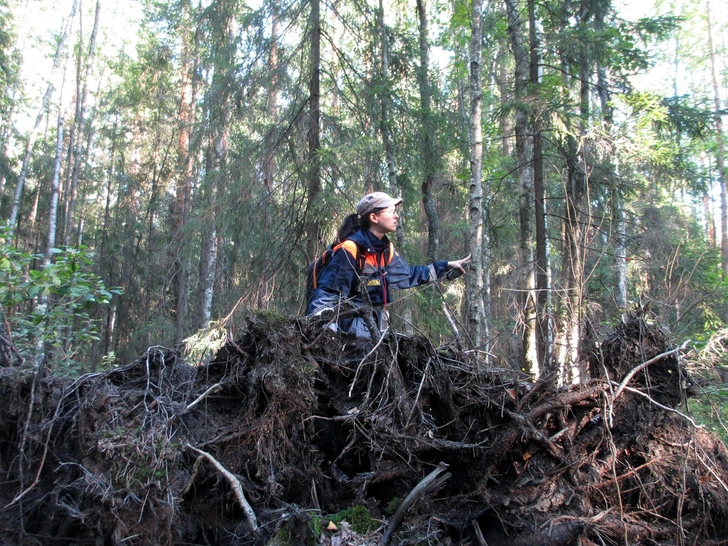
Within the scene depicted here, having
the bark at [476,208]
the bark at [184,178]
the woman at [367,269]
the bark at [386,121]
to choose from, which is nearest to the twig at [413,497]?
the woman at [367,269]

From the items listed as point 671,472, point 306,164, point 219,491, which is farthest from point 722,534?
point 306,164

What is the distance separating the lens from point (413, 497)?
2809mm

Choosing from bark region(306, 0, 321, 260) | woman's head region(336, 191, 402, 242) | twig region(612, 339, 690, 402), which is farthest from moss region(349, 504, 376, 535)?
bark region(306, 0, 321, 260)

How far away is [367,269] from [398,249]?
197 inches

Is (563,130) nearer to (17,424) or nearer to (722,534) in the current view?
(722,534)

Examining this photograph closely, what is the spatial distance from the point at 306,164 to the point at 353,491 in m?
6.23

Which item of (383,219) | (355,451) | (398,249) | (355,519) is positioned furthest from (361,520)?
(398,249)

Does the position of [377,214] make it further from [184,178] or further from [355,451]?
[184,178]

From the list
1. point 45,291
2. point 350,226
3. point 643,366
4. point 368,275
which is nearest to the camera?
point 643,366

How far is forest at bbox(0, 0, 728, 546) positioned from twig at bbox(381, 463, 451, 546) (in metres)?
0.26

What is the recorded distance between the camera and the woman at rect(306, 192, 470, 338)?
3.86 metres

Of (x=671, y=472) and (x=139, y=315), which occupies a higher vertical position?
(x=139, y=315)

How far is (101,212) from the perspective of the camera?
1077 inches

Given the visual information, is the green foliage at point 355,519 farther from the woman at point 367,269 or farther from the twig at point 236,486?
the woman at point 367,269
